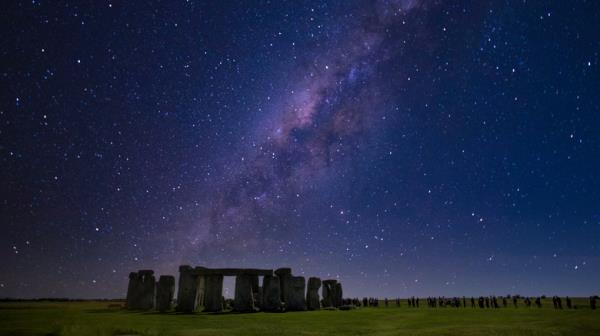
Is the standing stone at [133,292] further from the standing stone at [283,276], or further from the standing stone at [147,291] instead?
the standing stone at [283,276]

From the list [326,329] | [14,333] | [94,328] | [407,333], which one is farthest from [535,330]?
[14,333]

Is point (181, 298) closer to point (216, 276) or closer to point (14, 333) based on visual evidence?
point (216, 276)

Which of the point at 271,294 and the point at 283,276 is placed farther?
the point at 283,276

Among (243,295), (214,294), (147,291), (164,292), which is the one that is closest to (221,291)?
(214,294)

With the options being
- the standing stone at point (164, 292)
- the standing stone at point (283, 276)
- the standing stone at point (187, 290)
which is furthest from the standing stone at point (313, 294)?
the standing stone at point (164, 292)

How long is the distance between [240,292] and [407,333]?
18057 millimetres

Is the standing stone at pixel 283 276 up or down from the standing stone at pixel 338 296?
up

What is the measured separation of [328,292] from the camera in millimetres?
38438

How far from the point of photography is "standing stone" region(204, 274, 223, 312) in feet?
103

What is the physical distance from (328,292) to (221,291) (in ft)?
34.2

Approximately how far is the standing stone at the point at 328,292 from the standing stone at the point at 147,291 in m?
13.6

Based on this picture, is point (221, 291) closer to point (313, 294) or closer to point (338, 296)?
point (313, 294)

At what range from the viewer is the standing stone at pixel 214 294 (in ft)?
103

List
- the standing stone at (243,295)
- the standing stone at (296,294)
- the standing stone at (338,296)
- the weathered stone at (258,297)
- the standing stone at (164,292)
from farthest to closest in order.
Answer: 1. the standing stone at (338,296)
2. the weathered stone at (258,297)
3. the standing stone at (296,294)
4. the standing stone at (164,292)
5. the standing stone at (243,295)
